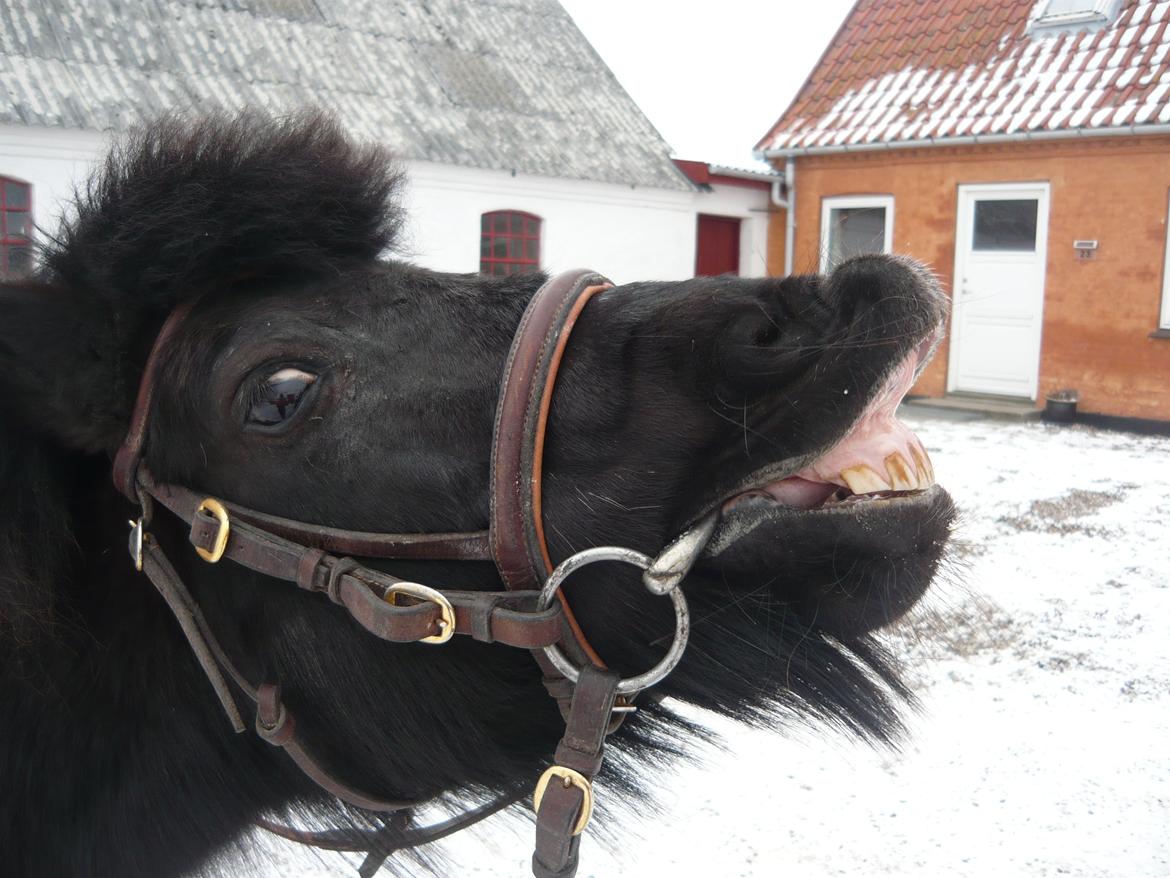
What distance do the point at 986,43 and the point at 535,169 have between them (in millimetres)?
5613

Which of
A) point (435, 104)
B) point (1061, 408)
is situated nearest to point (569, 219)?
point (435, 104)

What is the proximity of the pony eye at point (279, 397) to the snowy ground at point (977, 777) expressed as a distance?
870 millimetres

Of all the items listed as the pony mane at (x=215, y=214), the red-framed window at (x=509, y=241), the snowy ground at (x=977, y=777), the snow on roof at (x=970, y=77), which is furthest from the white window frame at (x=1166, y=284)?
the pony mane at (x=215, y=214)

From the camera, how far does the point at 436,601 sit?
4.44 feet

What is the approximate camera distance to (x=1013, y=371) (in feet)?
37.0

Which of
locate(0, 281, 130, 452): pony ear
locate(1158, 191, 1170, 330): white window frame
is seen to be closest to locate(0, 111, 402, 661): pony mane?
locate(0, 281, 130, 452): pony ear

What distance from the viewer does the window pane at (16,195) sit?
895cm

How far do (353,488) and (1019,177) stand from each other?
11.1 metres

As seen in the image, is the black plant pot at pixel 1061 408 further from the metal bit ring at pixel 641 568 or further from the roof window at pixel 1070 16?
the metal bit ring at pixel 641 568

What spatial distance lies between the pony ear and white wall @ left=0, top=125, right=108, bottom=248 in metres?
8.26

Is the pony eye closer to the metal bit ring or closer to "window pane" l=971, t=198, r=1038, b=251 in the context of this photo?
the metal bit ring

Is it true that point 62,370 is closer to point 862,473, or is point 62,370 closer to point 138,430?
point 138,430

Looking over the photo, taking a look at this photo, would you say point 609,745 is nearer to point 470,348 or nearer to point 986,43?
point 470,348

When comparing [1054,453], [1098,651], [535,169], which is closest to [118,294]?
[1098,651]
